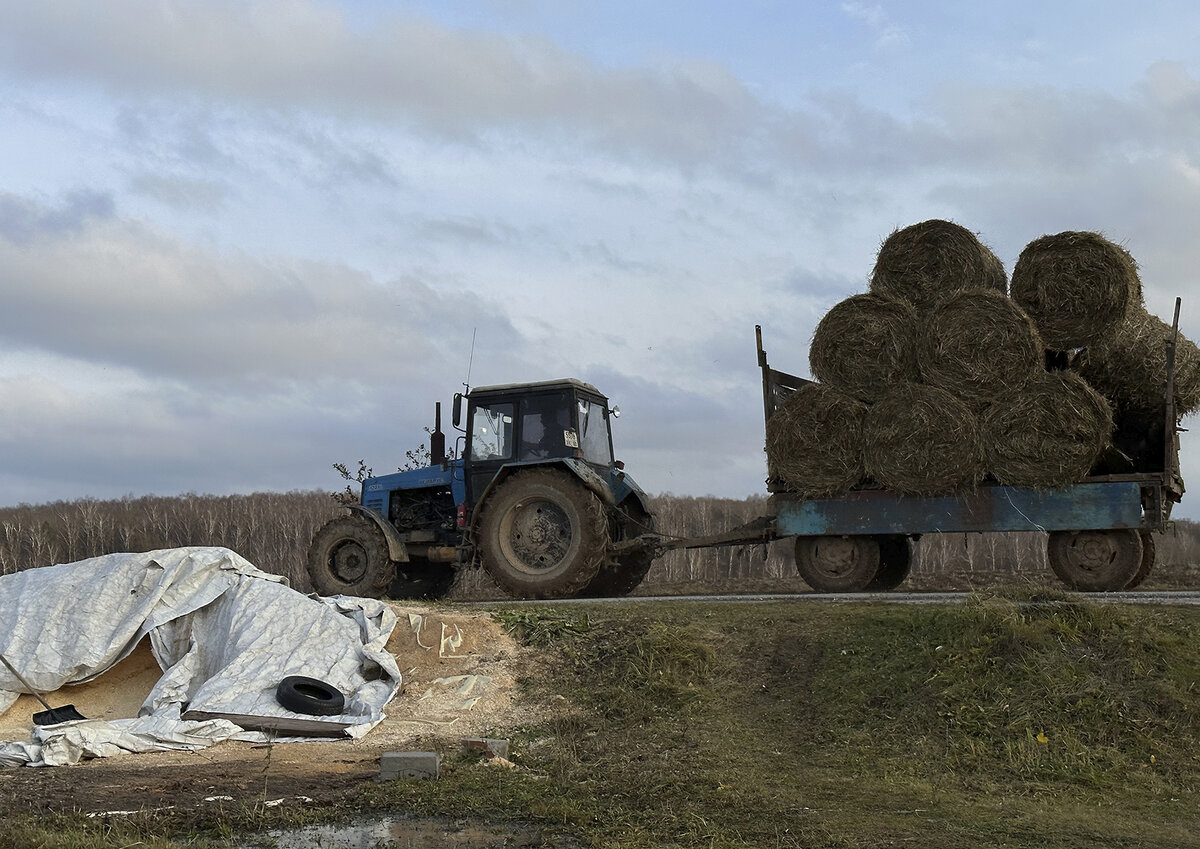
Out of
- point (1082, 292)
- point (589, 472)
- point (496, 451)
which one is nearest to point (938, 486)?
point (1082, 292)

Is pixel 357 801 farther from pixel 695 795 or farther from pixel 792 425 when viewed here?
pixel 792 425

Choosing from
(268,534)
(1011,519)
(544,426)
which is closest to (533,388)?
(544,426)

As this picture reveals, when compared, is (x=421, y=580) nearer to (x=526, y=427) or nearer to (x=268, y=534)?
(x=526, y=427)

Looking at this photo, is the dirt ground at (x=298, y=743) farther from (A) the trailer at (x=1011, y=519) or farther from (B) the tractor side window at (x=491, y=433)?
(A) the trailer at (x=1011, y=519)

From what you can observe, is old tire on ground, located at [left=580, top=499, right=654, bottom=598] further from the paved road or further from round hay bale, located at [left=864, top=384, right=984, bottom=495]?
round hay bale, located at [left=864, top=384, right=984, bottom=495]

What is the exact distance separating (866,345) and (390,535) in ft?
20.2

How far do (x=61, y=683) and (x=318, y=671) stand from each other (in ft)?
8.22

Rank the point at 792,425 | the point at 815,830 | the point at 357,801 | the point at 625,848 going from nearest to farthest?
1. the point at 625,848
2. the point at 815,830
3. the point at 357,801
4. the point at 792,425

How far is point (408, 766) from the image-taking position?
22.9 ft

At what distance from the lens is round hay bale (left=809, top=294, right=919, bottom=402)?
1145 cm

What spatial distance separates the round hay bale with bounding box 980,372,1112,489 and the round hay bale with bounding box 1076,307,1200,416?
68cm

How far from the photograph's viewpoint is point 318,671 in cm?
972

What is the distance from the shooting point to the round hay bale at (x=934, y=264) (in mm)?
11617

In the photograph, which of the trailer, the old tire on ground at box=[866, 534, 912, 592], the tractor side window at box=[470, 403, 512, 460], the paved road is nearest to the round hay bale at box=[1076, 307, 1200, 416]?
the trailer
